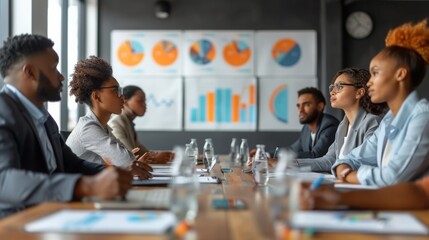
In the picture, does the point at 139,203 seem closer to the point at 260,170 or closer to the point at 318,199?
the point at 318,199

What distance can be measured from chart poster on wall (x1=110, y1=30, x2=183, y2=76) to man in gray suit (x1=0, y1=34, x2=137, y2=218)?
3.91m

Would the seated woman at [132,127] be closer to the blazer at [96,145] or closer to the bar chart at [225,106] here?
the blazer at [96,145]

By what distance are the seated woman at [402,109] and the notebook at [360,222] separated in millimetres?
497

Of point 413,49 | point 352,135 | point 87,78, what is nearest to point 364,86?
point 352,135

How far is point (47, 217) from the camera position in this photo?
1512 mm

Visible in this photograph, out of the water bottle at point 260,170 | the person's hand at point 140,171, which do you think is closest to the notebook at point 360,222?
the water bottle at point 260,170

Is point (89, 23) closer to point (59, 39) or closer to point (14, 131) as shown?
point (59, 39)

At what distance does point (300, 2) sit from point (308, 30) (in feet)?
1.11

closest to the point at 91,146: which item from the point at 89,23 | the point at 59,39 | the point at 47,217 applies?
the point at 47,217

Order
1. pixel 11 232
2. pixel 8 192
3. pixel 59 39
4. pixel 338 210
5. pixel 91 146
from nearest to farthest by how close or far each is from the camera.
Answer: pixel 11 232 → pixel 338 210 → pixel 8 192 → pixel 91 146 → pixel 59 39

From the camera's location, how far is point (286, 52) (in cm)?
648

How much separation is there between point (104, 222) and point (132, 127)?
3514mm

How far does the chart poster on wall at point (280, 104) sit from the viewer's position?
6.50 metres

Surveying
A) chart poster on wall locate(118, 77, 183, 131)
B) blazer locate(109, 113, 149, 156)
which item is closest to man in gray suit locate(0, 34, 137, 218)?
blazer locate(109, 113, 149, 156)
